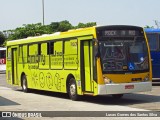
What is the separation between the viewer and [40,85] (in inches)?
842

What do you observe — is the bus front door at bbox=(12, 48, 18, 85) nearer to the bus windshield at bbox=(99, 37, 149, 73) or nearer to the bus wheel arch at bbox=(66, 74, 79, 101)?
the bus wheel arch at bbox=(66, 74, 79, 101)

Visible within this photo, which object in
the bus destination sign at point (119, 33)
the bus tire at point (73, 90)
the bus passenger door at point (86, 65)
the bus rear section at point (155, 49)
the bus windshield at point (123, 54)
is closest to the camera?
the bus windshield at point (123, 54)

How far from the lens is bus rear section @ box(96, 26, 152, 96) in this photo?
Result: 52.6ft

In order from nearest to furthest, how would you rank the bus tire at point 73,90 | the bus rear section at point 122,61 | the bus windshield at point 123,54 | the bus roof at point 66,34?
the bus rear section at point 122,61, the bus windshield at point 123,54, the bus roof at point 66,34, the bus tire at point 73,90

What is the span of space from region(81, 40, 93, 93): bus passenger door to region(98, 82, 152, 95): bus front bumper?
2.34 feet

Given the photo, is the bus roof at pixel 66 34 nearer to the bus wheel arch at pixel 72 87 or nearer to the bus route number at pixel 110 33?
the bus route number at pixel 110 33

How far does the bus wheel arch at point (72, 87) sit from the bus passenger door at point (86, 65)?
2.41 feet

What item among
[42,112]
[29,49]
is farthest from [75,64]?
[29,49]

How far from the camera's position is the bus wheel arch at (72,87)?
17672mm

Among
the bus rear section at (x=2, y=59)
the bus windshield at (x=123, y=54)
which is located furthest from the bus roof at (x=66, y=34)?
the bus rear section at (x=2, y=59)

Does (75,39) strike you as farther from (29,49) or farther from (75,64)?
(29,49)

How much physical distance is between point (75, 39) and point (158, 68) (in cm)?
Result: 812

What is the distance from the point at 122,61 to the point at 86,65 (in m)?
1.35

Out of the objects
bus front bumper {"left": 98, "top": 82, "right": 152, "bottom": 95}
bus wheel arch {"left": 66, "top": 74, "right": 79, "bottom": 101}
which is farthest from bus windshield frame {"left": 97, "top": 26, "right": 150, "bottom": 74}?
bus wheel arch {"left": 66, "top": 74, "right": 79, "bottom": 101}
